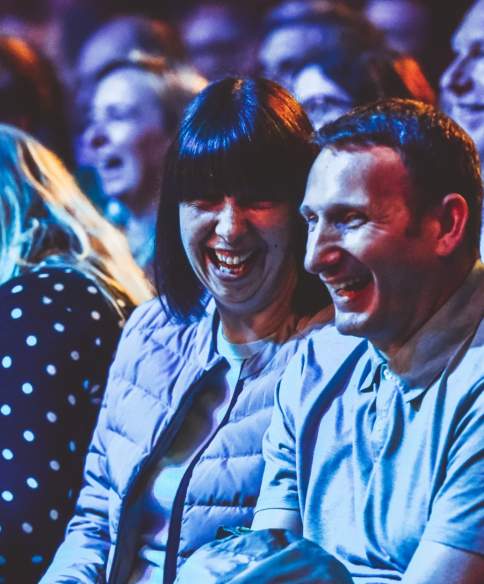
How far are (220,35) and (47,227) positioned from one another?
1180 mm

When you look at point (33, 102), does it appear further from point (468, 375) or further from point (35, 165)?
point (468, 375)

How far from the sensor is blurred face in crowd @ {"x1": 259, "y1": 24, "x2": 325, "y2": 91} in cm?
304

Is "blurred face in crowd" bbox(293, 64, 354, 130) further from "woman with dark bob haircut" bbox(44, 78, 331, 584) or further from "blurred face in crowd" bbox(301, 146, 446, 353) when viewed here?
"blurred face in crowd" bbox(301, 146, 446, 353)

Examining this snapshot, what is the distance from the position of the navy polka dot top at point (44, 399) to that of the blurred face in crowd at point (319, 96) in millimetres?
863

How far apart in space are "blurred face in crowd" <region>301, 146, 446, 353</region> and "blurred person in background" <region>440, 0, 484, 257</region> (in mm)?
1238

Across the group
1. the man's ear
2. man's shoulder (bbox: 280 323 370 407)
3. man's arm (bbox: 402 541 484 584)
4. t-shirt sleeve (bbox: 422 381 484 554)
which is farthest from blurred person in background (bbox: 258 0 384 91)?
man's arm (bbox: 402 541 484 584)

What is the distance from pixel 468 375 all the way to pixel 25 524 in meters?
1.12

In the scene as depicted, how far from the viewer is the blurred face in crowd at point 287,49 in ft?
9.97

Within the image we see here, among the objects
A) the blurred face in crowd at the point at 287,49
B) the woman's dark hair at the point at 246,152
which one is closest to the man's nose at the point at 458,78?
the blurred face in crowd at the point at 287,49

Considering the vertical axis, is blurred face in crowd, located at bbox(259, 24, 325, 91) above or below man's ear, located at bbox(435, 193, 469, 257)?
above

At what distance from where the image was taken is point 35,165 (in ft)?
8.16

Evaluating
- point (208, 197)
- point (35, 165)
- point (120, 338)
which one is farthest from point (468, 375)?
point (35, 165)

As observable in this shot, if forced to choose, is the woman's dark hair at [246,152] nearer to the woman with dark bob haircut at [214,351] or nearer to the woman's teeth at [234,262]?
the woman with dark bob haircut at [214,351]

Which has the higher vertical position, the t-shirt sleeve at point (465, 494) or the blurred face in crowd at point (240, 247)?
the blurred face in crowd at point (240, 247)
